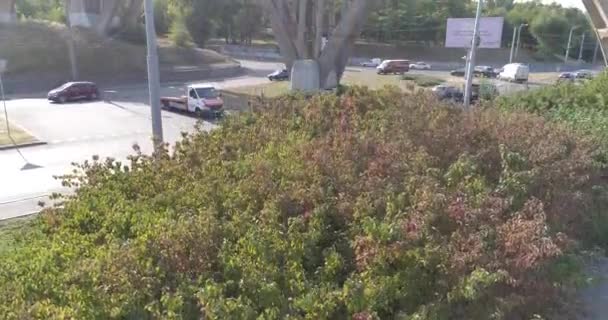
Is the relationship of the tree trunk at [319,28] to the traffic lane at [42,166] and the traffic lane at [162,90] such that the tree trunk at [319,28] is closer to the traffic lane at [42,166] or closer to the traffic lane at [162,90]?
the traffic lane at [162,90]

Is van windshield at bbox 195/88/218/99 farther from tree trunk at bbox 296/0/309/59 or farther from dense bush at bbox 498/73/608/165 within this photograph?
dense bush at bbox 498/73/608/165

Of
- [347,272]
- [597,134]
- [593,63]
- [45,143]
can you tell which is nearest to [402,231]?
[347,272]

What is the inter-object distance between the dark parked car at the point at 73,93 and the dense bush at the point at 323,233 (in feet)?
79.3

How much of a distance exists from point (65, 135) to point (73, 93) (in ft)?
34.7

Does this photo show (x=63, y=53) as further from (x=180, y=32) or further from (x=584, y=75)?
(x=584, y=75)

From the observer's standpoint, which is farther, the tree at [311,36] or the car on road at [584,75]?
the tree at [311,36]

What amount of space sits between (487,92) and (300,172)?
869 centimetres

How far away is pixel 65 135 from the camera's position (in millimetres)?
18094

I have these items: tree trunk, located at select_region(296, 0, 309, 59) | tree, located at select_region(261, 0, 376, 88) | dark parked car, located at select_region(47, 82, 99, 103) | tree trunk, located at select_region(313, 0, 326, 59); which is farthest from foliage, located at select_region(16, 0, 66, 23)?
tree trunk, located at select_region(313, 0, 326, 59)

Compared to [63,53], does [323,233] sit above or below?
below

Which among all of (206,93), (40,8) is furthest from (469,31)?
(40,8)

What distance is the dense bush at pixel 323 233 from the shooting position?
329 cm

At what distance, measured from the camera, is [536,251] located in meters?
3.33

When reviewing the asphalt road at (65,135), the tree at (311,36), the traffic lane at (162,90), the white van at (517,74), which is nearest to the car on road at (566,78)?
the white van at (517,74)
